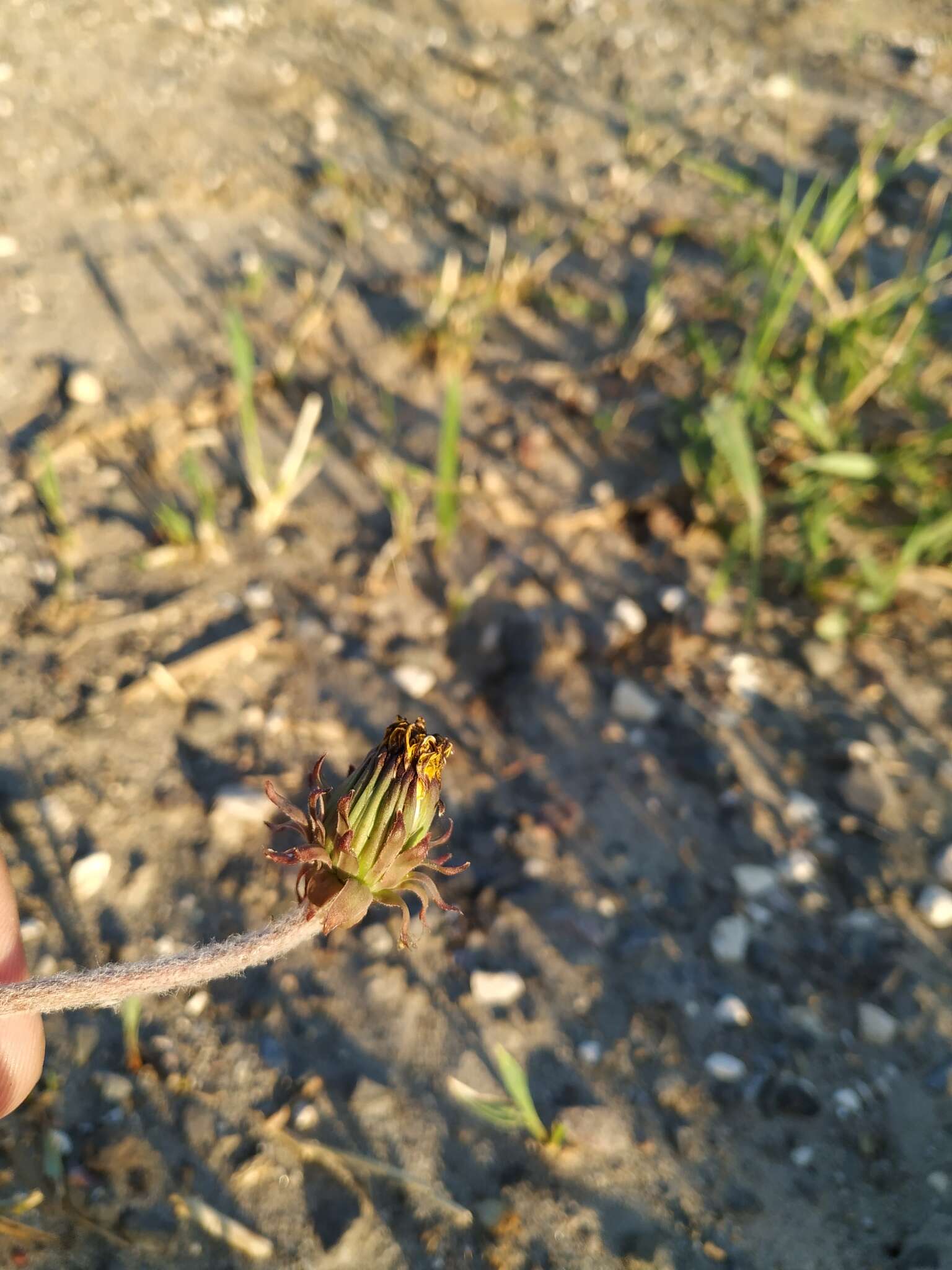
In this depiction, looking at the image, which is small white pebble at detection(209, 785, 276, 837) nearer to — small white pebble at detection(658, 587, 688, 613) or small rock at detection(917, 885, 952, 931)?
small white pebble at detection(658, 587, 688, 613)

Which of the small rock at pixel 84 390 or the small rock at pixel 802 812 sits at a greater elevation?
the small rock at pixel 84 390

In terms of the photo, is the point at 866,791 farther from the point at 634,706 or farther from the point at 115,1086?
the point at 115,1086

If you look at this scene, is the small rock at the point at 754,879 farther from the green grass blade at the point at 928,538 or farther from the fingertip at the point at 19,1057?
the fingertip at the point at 19,1057

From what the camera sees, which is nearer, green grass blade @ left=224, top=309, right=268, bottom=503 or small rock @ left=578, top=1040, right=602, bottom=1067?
small rock @ left=578, top=1040, right=602, bottom=1067

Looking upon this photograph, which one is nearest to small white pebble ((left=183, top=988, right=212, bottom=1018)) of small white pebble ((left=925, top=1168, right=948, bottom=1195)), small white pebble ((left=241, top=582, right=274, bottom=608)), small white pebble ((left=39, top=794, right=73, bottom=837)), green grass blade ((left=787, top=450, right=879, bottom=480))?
small white pebble ((left=39, top=794, right=73, bottom=837))

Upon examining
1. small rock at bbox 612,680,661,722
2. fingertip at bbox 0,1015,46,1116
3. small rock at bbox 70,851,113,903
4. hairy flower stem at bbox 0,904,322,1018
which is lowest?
small rock at bbox 70,851,113,903

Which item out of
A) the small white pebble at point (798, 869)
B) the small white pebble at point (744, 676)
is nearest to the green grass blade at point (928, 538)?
the small white pebble at point (744, 676)

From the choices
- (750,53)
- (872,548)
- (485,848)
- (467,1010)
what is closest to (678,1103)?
(467,1010)
